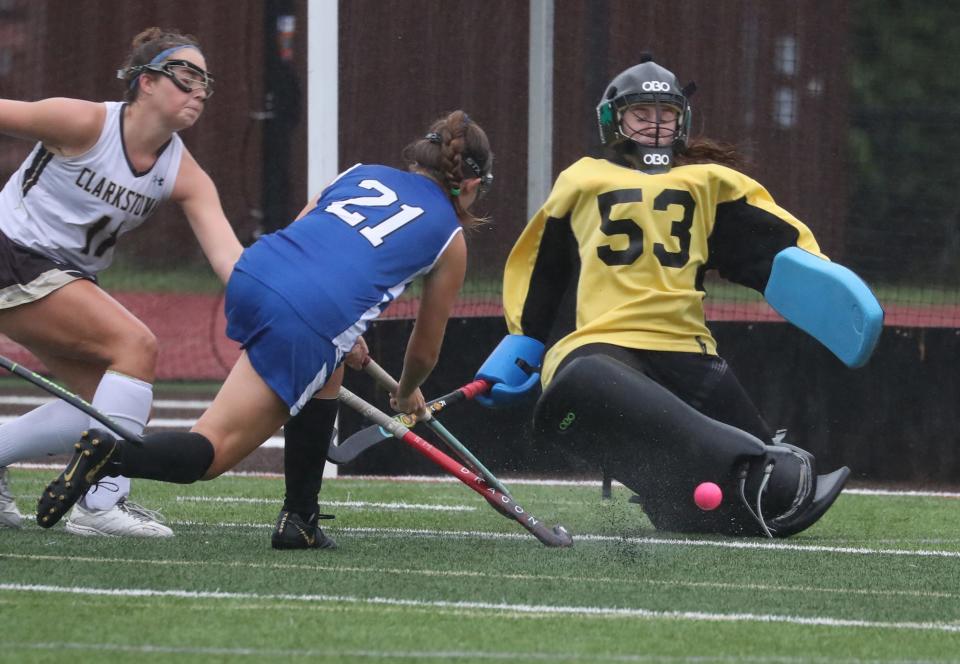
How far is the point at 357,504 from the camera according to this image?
20.1 ft

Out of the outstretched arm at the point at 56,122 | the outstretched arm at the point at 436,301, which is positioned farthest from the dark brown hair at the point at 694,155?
the outstretched arm at the point at 56,122

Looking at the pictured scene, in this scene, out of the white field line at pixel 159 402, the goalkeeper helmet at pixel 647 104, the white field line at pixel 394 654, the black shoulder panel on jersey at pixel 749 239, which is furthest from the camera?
the white field line at pixel 159 402

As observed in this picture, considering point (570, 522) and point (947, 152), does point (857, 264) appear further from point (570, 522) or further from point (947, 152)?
point (570, 522)

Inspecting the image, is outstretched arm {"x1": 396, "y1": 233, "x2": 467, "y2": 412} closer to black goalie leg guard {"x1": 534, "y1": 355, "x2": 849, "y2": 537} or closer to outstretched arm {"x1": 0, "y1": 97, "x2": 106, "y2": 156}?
black goalie leg guard {"x1": 534, "y1": 355, "x2": 849, "y2": 537}

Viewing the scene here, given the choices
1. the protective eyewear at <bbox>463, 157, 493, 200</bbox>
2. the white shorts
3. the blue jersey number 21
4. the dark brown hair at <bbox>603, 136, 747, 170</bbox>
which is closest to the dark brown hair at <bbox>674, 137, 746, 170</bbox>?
the dark brown hair at <bbox>603, 136, 747, 170</bbox>

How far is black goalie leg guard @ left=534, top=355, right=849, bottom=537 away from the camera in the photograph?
16.6 feet

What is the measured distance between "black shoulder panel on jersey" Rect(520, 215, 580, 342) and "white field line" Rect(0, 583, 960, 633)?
1.94 meters

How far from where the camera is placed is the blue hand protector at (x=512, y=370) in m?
5.47

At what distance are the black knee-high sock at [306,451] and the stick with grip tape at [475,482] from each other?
0.25 metres

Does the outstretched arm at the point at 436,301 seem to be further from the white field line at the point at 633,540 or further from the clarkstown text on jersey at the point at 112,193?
the clarkstown text on jersey at the point at 112,193

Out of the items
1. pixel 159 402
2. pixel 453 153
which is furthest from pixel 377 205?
pixel 159 402

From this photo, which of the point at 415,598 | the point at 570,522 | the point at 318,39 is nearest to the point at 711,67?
the point at 318,39

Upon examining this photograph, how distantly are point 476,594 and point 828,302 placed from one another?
189 centimetres

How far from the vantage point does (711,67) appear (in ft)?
25.0
